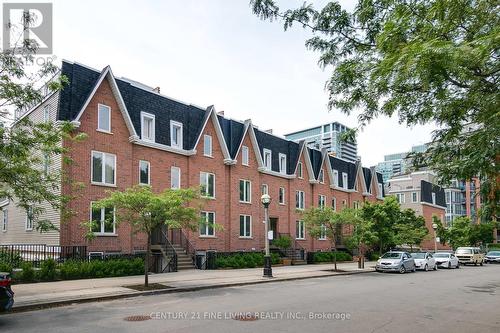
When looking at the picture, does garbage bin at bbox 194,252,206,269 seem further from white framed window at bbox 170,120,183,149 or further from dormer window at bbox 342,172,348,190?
dormer window at bbox 342,172,348,190

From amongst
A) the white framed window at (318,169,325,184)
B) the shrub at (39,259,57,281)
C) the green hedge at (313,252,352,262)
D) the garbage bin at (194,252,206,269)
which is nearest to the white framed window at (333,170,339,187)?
the white framed window at (318,169,325,184)

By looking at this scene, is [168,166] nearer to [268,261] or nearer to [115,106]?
[115,106]

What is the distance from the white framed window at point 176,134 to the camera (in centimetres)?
3047

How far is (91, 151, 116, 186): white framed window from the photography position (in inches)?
993

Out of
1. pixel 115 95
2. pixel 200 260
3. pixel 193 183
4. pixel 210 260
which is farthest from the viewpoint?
pixel 193 183

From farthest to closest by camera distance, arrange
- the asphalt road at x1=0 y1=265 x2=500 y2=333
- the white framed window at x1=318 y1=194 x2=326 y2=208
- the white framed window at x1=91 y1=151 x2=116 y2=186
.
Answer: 1. the white framed window at x1=318 y1=194 x2=326 y2=208
2. the white framed window at x1=91 y1=151 x2=116 y2=186
3. the asphalt road at x1=0 y1=265 x2=500 y2=333

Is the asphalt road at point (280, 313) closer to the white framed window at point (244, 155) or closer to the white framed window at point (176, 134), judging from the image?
the white framed window at point (176, 134)

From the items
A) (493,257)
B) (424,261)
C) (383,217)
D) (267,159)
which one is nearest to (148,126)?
(267,159)

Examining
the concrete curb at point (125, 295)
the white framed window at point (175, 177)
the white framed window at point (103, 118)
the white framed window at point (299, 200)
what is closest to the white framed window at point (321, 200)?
the white framed window at point (299, 200)

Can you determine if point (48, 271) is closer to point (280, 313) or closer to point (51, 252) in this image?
point (51, 252)

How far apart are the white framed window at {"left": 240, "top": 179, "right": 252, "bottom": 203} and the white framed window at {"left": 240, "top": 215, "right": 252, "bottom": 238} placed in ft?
4.19

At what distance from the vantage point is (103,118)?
26078 mm

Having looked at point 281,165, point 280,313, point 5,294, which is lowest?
point 280,313

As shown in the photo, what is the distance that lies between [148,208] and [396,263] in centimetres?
1854
